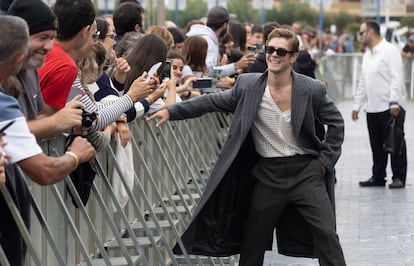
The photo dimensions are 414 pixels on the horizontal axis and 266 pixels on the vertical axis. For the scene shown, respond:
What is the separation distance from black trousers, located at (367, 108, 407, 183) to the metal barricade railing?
152 inches

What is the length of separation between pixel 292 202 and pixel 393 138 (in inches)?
274

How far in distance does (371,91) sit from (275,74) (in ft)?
23.7

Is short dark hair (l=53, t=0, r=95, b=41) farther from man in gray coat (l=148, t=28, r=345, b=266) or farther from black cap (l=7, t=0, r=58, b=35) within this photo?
man in gray coat (l=148, t=28, r=345, b=266)

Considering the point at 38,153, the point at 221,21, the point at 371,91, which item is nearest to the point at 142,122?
the point at 38,153

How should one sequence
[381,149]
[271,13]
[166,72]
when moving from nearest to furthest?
[166,72] < [381,149] < [271,13]

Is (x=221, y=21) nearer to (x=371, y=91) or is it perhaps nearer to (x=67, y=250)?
(x=371, y=91)

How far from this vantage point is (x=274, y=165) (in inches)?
313

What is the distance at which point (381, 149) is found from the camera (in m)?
15.2

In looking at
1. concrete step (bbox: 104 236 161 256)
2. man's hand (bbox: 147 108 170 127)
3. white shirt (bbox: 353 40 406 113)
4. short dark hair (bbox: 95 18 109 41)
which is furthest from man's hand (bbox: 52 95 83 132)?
white shirt (bbox: 353 40 406 113)

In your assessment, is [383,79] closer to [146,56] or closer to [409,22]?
[146,56]

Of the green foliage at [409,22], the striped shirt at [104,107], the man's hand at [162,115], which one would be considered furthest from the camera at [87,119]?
the green foliage at [409,22]

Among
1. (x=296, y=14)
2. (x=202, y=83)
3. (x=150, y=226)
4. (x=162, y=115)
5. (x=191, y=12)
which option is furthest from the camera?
(x=296, y=14)

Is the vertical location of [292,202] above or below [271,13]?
above

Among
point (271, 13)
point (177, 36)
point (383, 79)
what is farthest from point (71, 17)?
point (271, 13)
